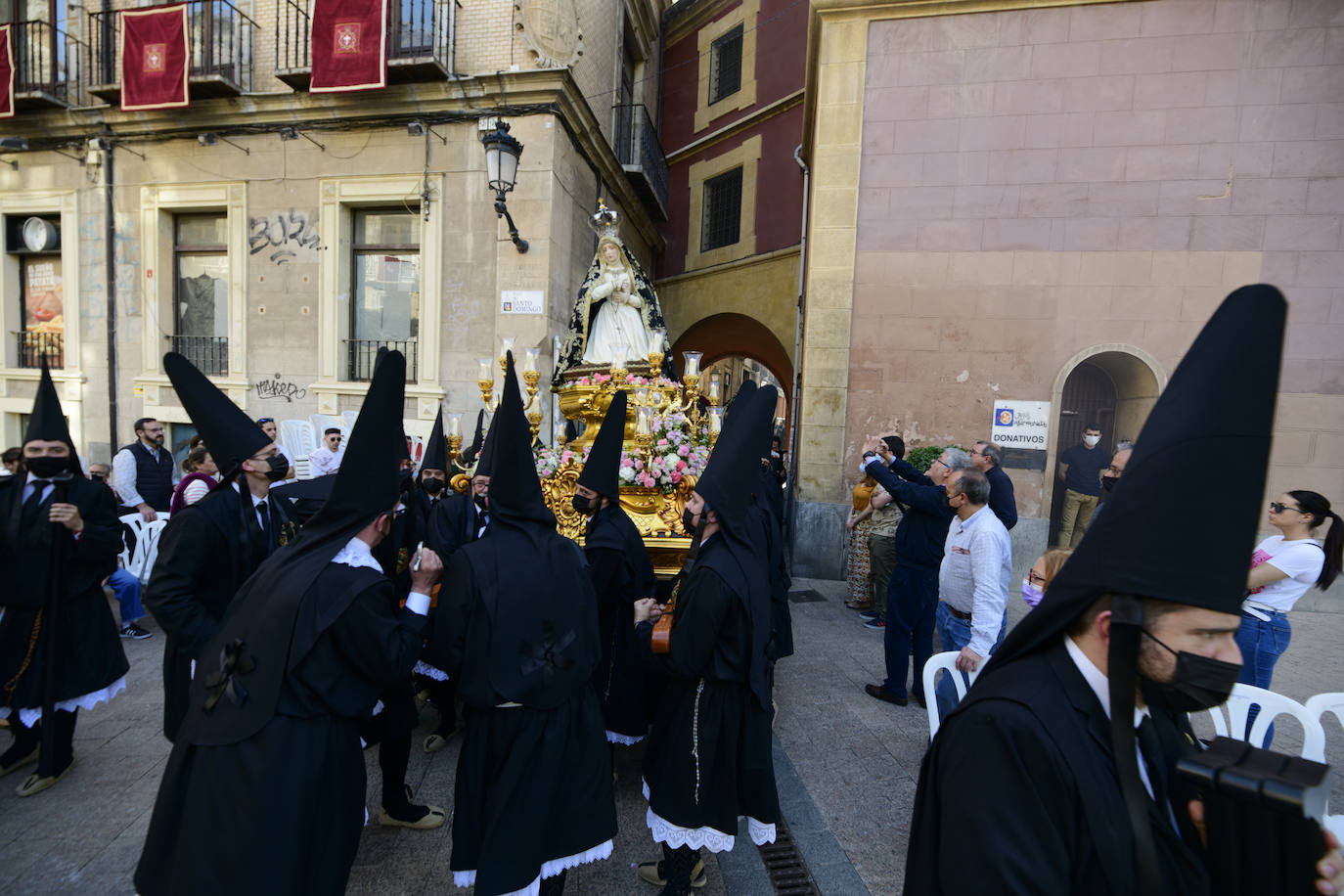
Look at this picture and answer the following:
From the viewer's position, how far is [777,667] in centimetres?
557

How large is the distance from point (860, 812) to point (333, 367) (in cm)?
1034

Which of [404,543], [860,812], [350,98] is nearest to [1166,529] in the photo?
[860,812]

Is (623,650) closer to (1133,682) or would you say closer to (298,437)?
(1133,682)

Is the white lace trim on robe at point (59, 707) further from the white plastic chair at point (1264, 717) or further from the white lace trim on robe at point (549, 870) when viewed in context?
the white plastic chair at point (1264, 717)

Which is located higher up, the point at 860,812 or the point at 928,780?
the point at 928,780

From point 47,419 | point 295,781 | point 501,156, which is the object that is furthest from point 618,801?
point 501,156

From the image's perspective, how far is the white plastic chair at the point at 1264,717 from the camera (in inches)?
103

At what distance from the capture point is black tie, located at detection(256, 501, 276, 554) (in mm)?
3342

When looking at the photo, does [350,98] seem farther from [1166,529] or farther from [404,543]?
[1166,529]

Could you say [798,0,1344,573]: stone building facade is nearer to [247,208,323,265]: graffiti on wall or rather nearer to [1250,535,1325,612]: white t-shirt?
[1250,535,1325,612]: white t-shirt

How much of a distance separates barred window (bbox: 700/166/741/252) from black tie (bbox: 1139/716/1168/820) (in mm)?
14789

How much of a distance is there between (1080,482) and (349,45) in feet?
41.6

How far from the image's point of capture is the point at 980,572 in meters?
3.71

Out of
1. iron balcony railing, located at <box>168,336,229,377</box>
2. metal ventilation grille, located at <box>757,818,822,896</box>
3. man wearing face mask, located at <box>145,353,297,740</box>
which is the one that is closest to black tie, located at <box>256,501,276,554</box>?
man wearing face mask, located at <box>145,353,297,740</box>
